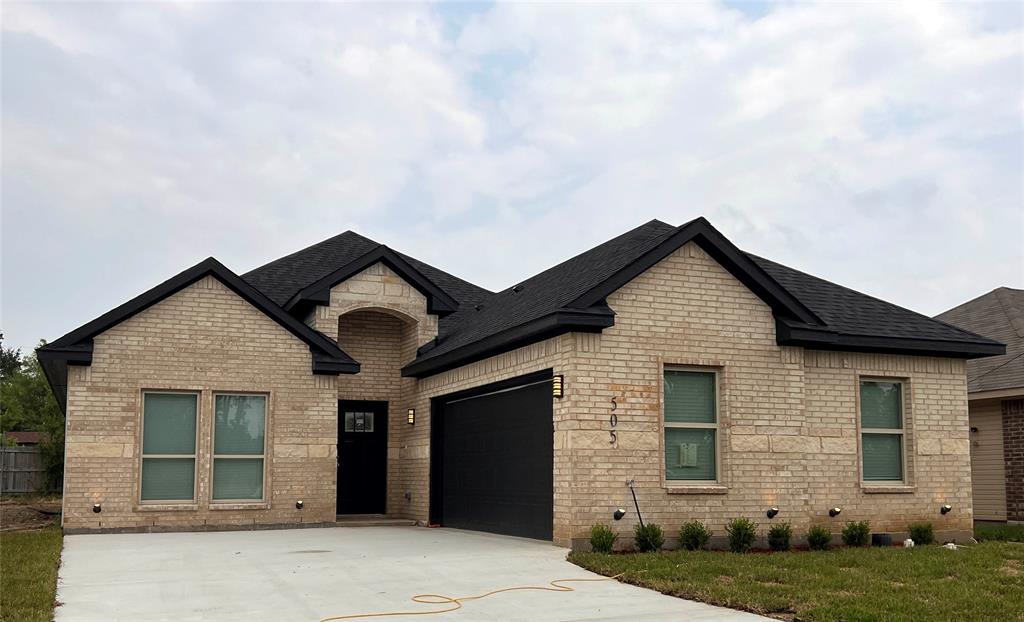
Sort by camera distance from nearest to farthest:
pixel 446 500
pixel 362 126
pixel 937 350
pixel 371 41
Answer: pixel 937 350, pixel 371 41, pixel 446 500, pixel 362 126

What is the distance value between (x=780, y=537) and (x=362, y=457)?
9.93 meters

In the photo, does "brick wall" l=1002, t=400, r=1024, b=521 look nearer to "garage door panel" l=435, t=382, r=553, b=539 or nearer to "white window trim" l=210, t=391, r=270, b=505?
"garage door panel" l=435, t=382, r=553, b=539

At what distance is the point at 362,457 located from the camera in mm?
20875

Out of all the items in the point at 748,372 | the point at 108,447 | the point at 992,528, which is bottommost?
the point at 992,528

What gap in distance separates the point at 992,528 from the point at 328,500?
12.0 m

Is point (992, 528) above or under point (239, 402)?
under

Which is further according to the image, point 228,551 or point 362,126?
point 362,126

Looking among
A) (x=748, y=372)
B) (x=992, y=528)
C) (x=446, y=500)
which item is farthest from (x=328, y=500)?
(x=992, y=528)

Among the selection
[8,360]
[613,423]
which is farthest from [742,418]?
[8,360]

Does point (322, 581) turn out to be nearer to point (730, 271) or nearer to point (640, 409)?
point (640, 409)

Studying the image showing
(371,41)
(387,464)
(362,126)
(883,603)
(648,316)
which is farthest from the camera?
(362,126)

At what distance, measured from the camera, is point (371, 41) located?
55.7ft

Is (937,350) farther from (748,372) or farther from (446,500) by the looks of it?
(446,500)

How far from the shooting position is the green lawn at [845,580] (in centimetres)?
853
